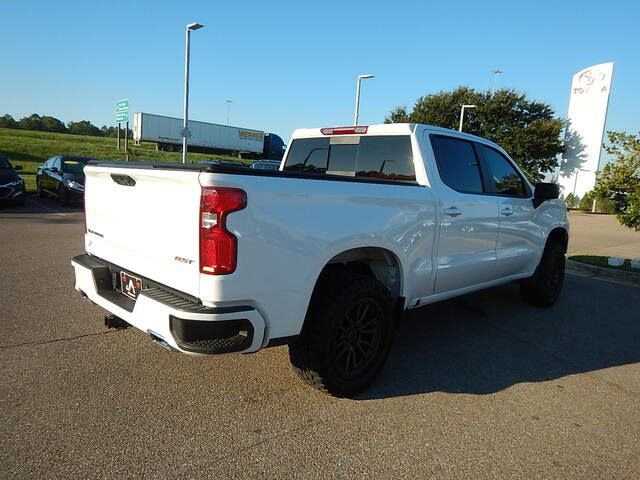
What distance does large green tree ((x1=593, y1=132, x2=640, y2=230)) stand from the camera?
798 centimetres

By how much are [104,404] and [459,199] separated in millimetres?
3065

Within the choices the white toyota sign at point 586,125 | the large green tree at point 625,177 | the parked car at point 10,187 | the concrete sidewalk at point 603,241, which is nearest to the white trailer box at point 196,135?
the parked car at point 10,187

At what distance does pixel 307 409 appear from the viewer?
3.01m

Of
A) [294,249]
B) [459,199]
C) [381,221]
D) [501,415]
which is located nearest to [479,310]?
[459,199]

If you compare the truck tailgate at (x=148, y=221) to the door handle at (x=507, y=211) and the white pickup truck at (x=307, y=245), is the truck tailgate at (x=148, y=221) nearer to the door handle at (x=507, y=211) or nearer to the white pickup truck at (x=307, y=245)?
the white pickup truck at (x=307, y=245)

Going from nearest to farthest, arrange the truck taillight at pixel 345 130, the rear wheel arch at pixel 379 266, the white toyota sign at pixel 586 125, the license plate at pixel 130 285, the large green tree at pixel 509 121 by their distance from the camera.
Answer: the license plate at pixel 130 285 < the rear wheel arch at pixel 379 266 < the truck taillight at pixel 345 130 < the white toyota sign at pixel 586 125 < the large green tree at pixel 509 121

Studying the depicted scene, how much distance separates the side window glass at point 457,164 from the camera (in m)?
4.00

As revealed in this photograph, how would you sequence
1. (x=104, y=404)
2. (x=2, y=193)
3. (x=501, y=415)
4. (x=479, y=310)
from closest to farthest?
(x=104, y=404) → (x=501, y=415) → (x=479, y=310) → (x=2, y=193)

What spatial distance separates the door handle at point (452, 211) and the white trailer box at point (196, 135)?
42.7m

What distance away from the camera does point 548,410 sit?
10.5 feet

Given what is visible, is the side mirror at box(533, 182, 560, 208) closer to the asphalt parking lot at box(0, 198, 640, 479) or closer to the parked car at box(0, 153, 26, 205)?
the asphalt parking lot at box(0, 198, 640, 479)

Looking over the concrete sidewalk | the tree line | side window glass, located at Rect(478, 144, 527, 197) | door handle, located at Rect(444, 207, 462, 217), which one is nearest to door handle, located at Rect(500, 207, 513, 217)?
side window glass, located at Rect(478, 144, 527, 197)

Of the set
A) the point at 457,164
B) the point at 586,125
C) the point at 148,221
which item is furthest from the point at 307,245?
the point at 586,125

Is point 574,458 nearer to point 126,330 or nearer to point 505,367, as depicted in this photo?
point 505,367
